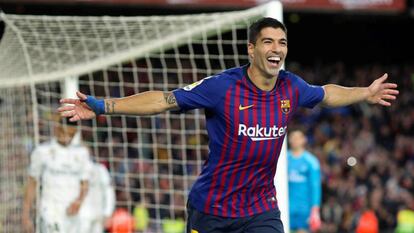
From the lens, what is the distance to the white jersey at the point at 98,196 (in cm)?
1108

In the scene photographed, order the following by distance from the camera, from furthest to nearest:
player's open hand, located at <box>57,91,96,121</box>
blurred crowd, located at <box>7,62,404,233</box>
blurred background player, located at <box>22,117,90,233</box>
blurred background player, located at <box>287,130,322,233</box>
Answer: blurred crowd, located at <box>7,62,404,233</box>, blurred background player, located at <box>287,130,322,233</box>, blurred background player, located at <box>22,117,90,233</box>, player's open hand, located at <box>57,91,96,121</box>

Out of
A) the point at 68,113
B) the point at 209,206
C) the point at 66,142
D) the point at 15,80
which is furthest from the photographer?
the point at 15,80

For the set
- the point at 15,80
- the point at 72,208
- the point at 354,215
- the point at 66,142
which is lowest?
the point at 354,215

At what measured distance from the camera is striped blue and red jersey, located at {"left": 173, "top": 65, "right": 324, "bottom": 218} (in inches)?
213

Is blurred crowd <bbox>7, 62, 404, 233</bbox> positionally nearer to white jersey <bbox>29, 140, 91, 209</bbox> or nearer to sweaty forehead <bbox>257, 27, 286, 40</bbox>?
white jersey <bbox>29, 140, 91, 209</bbox>

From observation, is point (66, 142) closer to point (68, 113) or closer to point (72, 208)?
point (72, 208)

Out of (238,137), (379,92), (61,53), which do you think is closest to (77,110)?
(238,137)

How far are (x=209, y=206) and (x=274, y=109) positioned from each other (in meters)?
0.68

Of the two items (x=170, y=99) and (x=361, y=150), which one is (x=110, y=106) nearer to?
(x=170, y=99)

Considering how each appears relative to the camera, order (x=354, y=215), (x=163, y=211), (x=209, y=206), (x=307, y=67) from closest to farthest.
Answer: (x=209, y=206), (x=163, y=211), (x=354, y=215), (x=307, y=67)

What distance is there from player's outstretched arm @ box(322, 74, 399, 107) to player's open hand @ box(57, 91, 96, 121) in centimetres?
146

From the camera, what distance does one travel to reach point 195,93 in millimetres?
5379

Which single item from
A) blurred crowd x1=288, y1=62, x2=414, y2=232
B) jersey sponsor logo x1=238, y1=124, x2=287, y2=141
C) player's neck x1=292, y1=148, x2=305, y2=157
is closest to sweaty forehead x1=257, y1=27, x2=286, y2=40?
jersey sponsor logo x1=238, y1=124, x2=287, y2=141

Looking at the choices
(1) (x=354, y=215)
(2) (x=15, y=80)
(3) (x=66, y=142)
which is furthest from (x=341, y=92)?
(1) (x=354, y=215)
